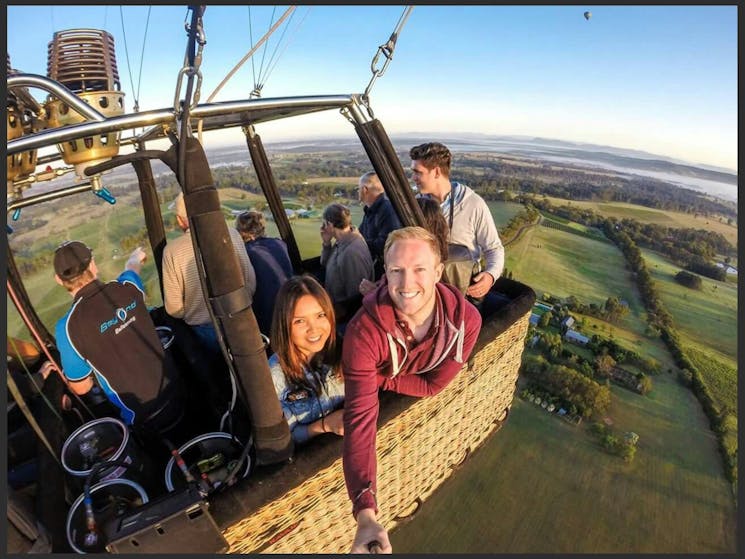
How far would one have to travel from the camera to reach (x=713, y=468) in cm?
902

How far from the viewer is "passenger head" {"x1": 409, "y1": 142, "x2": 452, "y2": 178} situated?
74.3 inches

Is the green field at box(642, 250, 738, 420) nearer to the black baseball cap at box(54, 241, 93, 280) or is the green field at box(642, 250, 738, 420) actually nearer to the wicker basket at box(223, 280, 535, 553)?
the wicker basket at box(223, 280, 535, 553)

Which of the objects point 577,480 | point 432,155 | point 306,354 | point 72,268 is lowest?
point 577,480

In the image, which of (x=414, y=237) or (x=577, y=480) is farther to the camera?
(x=577, y=480)

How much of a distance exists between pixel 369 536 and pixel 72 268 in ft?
4.29

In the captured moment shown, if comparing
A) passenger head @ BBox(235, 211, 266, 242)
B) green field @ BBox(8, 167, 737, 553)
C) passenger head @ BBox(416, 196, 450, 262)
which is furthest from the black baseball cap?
passenger head @ BBox(416, 196, 450, 262)

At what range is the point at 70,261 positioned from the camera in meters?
1.36

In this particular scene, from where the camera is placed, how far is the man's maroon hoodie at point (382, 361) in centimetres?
89

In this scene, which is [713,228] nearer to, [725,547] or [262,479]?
[725,547]

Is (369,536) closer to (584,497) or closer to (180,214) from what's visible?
(180,214)

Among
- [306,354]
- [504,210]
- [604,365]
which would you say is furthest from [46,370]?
[504,210]

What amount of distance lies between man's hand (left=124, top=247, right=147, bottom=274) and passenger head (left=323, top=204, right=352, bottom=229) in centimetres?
93

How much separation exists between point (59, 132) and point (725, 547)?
35.0 feet

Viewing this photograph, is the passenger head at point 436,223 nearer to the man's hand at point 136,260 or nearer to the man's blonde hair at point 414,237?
the man's blonde hair at point 414,237
